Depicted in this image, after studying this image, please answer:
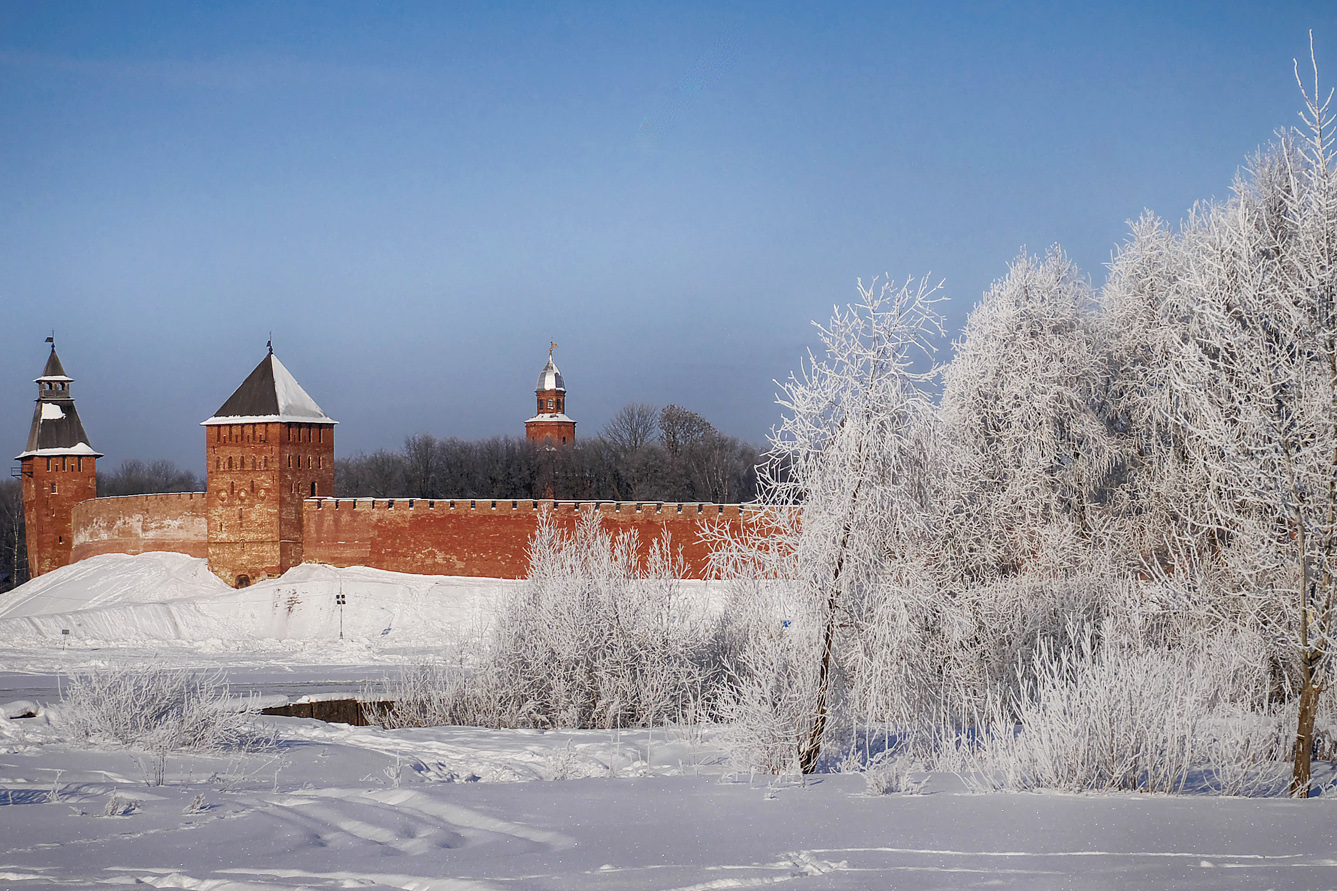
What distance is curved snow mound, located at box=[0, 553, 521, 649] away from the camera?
23.3m

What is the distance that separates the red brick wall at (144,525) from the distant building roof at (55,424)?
2031 mm

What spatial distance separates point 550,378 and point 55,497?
22.2 metres

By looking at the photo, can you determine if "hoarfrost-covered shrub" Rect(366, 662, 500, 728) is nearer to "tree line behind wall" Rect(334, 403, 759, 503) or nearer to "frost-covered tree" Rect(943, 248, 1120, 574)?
"frost-covered tree" Rect(943, 248, 1120, 574)

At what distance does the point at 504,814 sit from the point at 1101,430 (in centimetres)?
821

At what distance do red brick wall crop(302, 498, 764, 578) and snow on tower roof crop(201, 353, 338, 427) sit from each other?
232cm

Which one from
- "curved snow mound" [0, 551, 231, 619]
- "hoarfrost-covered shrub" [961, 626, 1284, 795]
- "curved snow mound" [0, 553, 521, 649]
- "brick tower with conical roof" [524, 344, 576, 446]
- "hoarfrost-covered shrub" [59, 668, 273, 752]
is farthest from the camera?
"brick tower with conical roof" [524, 344, 576, 446]

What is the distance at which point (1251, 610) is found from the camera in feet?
20.3

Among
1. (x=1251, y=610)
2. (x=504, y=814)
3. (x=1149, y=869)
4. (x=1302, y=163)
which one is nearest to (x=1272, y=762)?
(x=1251, y=610)

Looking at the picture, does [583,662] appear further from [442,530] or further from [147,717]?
[442,530]

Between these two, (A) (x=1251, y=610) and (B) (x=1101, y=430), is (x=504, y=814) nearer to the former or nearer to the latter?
(A) (x=1251, y=610)

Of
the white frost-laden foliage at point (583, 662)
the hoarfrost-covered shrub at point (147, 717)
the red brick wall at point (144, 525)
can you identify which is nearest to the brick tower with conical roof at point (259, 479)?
the red brick wall at point (144, 525)

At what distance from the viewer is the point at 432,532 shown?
26250 millimetres

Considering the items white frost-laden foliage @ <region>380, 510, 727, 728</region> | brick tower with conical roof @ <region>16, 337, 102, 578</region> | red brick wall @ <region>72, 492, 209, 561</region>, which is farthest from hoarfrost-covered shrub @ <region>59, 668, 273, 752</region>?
brick tower with conical roof @ <region>16, 337, 102, 578</region>

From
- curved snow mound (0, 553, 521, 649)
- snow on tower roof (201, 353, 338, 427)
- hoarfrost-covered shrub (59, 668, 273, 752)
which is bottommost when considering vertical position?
curved snow mound (0, 553, 521, 649)
